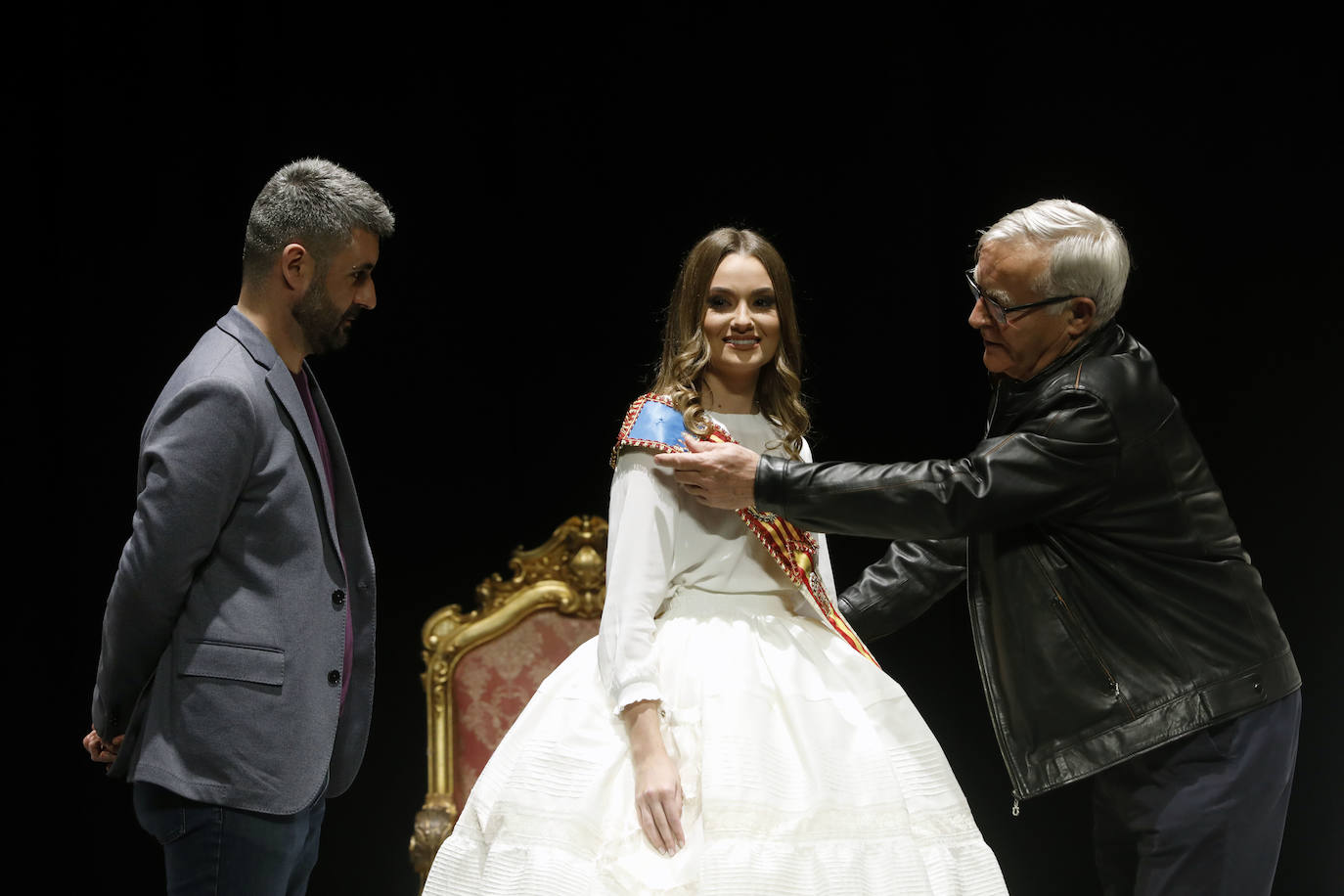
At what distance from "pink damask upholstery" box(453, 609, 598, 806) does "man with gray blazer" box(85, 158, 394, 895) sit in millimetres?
1152

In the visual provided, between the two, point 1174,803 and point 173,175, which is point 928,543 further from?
point 173,175

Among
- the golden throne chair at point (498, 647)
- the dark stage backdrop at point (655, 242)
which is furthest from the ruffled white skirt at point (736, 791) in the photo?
the dark stage backdrop at point (655, 242)

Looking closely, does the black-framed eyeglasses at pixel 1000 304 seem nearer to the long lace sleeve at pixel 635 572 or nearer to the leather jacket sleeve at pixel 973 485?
the leather jacket sleeve at pixel 973 485

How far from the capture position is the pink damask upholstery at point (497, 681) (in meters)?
2.96

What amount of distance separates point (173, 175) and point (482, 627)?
1408 mm

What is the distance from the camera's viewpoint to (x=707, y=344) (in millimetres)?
2000

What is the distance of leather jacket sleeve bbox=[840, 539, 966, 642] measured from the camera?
89.1 inches

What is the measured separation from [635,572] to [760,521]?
243mm

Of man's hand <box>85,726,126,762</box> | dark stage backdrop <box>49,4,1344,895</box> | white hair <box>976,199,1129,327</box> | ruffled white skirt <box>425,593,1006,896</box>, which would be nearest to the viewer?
ruffled white skirt <box>425,593,1006,896</box>

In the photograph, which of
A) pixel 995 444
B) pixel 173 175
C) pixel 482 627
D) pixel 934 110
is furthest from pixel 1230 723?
pixel 173 175

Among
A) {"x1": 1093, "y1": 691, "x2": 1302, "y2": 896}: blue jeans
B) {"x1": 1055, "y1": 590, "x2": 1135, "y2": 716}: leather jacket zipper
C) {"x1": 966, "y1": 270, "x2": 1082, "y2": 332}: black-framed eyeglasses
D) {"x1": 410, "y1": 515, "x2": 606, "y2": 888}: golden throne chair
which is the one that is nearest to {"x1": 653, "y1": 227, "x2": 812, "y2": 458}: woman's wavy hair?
{"x1": 966, "y1": 270, "x2": 1082, "y2": 332}: black-framed eyeglasses

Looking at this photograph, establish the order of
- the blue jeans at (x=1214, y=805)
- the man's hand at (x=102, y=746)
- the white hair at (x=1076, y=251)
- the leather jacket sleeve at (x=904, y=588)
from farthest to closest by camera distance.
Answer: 1. the leather jacket sleeve at (x=904, y=588)
2. the white hair at (x=1076, y=251)
3. the blue jeans at (x=1214, y=805)
4. the man's hand at (x=102, y=746)

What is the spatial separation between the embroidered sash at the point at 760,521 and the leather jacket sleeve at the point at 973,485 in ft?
0.18

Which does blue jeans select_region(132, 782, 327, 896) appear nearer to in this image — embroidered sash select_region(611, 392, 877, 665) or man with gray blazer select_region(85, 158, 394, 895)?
man with gray blazer select_region(85, 158, 394, 895)
